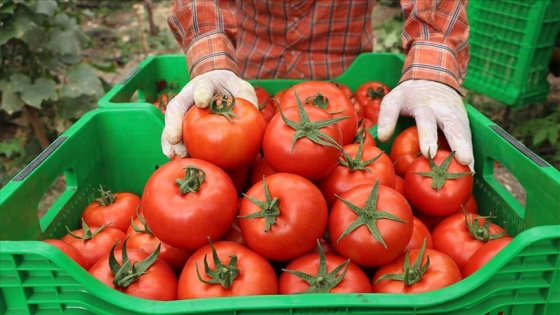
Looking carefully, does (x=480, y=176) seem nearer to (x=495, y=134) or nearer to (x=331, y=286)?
(x=495, y=134)

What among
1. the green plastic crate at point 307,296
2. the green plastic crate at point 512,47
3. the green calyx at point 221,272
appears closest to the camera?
the green plastic crate at point 307,296

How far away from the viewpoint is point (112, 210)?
143cm

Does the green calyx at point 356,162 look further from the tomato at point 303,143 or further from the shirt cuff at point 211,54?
the shirt cuff at point 211,54

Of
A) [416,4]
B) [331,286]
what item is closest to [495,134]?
[416,4]

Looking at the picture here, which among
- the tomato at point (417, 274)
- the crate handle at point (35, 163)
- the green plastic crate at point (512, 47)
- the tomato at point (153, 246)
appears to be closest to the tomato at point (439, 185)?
the tomato at point (417, 274)

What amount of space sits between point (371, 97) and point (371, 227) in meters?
1.02

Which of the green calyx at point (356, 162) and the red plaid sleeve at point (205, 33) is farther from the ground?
the red plaid sleeve at point (205, 33)

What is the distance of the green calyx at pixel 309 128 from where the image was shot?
110 cm

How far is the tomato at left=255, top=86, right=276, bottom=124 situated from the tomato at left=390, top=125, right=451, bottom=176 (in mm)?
391

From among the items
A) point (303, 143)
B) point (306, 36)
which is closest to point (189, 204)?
point (303, 143)

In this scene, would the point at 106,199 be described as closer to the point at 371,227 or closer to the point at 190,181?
the point at 190,181

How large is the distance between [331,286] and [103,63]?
456 cm

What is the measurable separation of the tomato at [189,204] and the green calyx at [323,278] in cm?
19

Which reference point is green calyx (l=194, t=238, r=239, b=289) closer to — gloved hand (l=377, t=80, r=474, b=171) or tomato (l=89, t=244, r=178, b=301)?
tomato (l=89, t=244, r=178, b=301)
